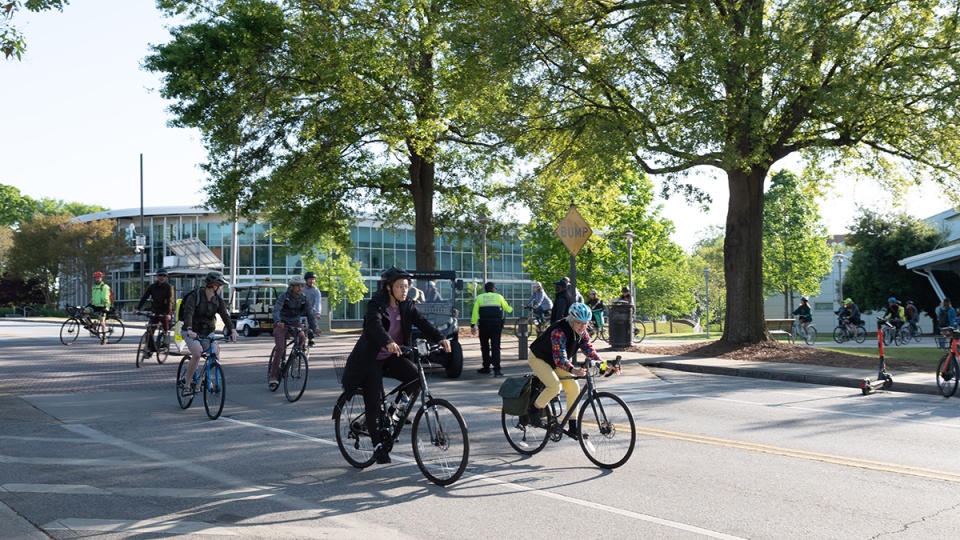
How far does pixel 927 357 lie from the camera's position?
79.2ft

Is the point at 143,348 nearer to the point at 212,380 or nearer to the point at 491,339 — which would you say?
the point at 491,339

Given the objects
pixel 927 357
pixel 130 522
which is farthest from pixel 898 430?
pixel 927 357

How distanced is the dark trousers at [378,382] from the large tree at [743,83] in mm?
14050

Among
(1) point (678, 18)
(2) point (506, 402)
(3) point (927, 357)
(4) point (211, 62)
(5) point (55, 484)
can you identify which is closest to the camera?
→ (5) point (55, 484)

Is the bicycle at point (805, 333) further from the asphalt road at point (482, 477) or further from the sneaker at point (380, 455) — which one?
the sneaker at point (380, 455)

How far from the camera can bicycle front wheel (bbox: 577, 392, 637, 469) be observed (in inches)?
323

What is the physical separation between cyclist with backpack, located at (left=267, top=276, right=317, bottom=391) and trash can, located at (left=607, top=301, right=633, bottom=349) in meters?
13.0

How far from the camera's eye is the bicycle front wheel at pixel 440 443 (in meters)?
7.38

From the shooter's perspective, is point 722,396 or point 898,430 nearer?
point 898,430

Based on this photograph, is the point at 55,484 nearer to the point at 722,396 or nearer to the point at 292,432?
the point at 292,432

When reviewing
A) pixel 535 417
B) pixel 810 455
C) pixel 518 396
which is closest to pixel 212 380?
pixel 518 396

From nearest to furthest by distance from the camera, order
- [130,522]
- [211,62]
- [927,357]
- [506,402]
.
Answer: [130,522]
[506,402]
[927,357]
[211,62]

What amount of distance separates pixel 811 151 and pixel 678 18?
599cm

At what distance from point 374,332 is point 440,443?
1121mm
